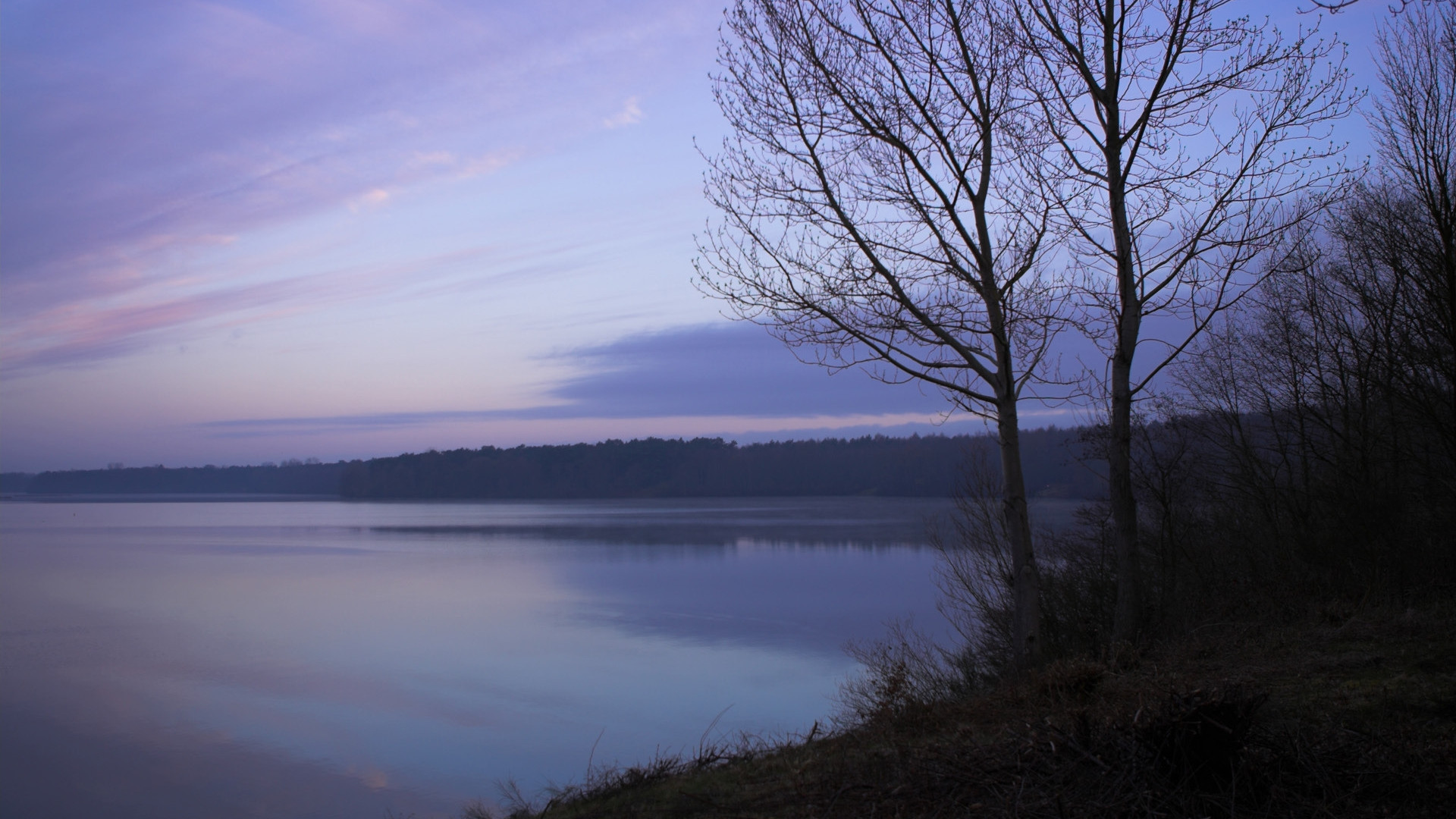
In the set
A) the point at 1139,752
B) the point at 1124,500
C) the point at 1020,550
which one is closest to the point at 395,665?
the point at 1020,550

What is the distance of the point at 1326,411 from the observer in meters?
→ 15.7

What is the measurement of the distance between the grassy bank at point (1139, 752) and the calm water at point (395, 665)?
3.75m

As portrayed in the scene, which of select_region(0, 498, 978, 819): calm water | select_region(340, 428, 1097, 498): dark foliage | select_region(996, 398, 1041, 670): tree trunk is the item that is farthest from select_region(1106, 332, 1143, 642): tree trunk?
select_region(340, 428, 1097, 498): dark foliage

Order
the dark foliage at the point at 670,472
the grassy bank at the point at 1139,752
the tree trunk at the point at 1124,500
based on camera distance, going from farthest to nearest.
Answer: the dark foliage at the point at 670,472 → the tree trunk at the point at 1124,500 → the grassy bank at the point at 1139,752

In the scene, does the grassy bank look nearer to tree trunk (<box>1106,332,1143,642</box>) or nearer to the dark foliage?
tree trunk (<box>1106,332,1143,642</box>)

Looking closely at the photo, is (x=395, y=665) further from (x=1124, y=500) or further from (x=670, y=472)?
(x=670, y=472)

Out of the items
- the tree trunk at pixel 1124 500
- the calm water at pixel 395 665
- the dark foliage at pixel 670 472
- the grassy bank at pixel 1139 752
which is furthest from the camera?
the dark foliage at pixel 670 472

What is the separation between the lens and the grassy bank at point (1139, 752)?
11.9 feet

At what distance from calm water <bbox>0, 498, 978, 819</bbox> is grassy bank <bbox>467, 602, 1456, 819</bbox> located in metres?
3.75

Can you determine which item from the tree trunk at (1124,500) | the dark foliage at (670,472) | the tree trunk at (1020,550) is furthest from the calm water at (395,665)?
the dark foliage at (670,472)

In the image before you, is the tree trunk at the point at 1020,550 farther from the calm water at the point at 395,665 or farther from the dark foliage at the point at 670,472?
the dark foliage at the point at 670,472

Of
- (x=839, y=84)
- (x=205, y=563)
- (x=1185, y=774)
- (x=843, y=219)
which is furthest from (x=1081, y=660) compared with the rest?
(x=205, y=563)

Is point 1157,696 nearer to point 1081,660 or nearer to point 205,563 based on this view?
point 1081,660

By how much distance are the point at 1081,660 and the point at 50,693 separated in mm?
13728
